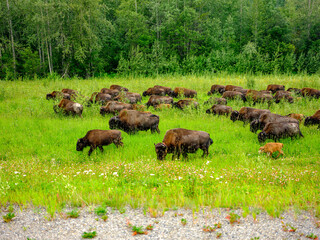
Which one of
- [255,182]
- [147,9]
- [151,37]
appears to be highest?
[147,9]

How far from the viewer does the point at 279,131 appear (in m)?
11.3

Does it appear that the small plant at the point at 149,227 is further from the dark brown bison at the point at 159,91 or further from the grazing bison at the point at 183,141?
the dark brown bison at the point at 159,91

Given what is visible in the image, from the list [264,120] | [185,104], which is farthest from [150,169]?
[185,104]

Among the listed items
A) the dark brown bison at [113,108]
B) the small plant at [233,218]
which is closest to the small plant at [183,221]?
the small plant at [233,218]

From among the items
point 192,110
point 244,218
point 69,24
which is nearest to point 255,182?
point 244,218

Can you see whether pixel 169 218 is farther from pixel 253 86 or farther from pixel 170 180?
pixel 253 86

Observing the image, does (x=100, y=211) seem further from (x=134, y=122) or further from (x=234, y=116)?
(x=234, y=116)

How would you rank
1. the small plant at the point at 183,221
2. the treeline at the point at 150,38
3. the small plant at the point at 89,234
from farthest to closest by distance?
the treeline at the point at 150,38 → the small plant at the point at 183,221 → the small plant at the point at 89,234

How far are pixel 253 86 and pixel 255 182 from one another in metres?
18.4

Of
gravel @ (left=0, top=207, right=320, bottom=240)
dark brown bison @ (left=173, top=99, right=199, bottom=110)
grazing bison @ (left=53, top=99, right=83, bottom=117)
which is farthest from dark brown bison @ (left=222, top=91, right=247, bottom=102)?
gravel @ (left=0, top=207, right=320, bottom=240)

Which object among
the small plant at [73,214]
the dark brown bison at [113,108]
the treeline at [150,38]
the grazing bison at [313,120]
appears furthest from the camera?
the treeline at [150,38]

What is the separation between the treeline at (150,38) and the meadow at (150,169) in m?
21.1

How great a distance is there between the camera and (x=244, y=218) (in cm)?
498

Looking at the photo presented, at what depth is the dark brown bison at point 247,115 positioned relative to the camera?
14.1 metres
